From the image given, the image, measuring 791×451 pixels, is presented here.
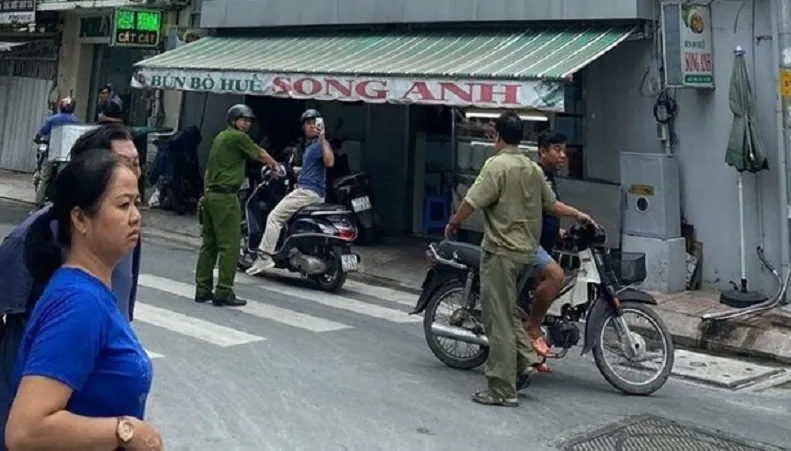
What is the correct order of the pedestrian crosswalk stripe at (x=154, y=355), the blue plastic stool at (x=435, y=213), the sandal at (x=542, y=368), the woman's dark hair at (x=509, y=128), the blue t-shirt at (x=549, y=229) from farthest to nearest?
the blue plastic stool at (x=435, y=213) < the pedestrian crosswalk stripe at (x=154, y=355) < the blue t-shirt at (x=549, y=229) < the sandal at (x=542, y=368) < the woman's dark hair at (x=509, y=128)

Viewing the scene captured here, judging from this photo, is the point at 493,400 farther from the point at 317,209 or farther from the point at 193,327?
the point at 317,209

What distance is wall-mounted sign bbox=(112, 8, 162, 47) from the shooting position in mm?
15898

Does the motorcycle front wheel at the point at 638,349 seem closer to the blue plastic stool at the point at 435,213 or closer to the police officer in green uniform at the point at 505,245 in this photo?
the police officer in green uniform at the point at 505,245

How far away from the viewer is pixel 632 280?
6633 mm

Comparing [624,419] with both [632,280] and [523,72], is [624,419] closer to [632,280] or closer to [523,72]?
[632,280]

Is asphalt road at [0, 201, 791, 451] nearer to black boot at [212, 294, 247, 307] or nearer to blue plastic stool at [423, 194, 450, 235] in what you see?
black boot at [212, 294, 247, 307]

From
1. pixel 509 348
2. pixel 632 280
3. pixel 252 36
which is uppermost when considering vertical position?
pixel 252 36

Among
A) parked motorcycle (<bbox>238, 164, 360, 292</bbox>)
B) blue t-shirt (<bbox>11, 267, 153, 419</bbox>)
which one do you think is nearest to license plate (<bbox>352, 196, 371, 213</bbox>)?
parked motorcycle (<bbox>238, 164, 360, 292</bbox>)

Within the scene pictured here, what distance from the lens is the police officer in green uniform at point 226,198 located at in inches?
343

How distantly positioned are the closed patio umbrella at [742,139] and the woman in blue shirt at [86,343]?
25.7 ft

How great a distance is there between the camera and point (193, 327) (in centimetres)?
782

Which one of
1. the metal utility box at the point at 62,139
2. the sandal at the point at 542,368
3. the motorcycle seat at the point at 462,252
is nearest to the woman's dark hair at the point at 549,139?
the motorcycle seat at the point at 462,252

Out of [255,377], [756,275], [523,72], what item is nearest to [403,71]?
[523,72]

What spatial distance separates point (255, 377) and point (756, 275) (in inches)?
217
